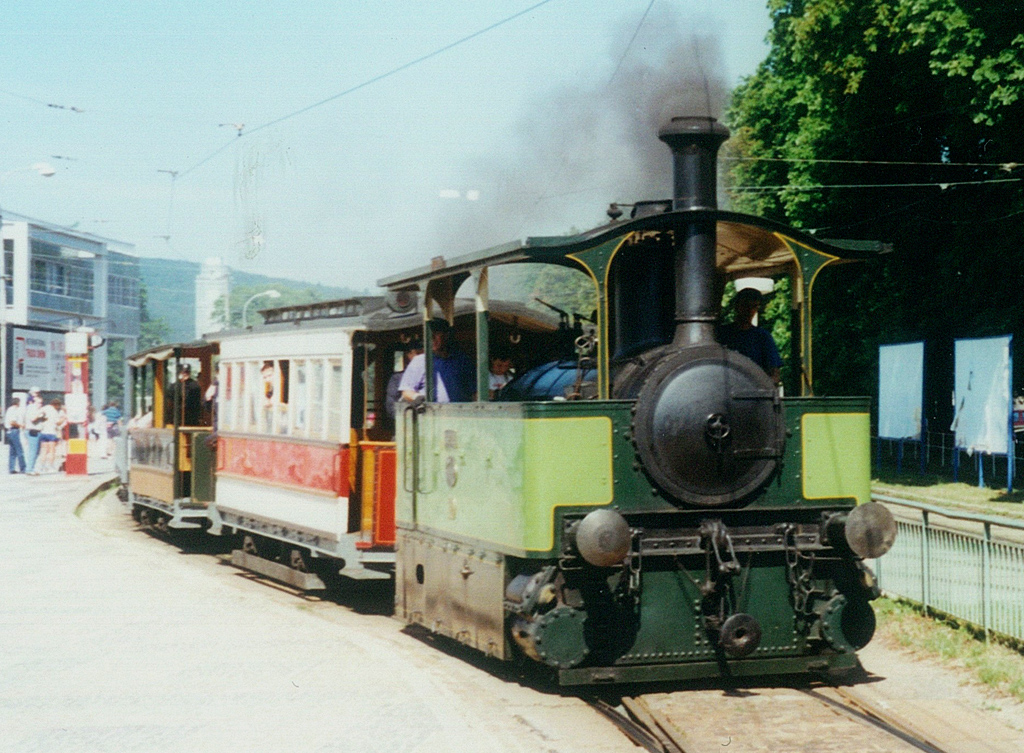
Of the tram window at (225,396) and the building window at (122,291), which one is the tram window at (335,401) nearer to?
the tram window at (225,396)

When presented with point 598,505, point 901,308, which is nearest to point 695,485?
point 598,505

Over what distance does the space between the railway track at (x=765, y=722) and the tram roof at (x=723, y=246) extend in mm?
2733

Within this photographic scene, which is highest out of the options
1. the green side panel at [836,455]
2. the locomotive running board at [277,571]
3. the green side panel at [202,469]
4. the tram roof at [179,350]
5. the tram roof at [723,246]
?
the tram roof at [723,246]

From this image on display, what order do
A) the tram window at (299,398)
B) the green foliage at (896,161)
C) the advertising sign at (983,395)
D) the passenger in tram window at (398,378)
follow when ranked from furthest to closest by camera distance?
the green foliage at (896,161) < the advertising sign at (983,395) < the tram window at (299,398) < the passenger in tram window at (398,378)

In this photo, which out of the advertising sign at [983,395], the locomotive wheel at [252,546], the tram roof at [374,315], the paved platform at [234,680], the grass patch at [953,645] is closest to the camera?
the paved platform at [234,680]

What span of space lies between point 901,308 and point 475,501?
853 inches

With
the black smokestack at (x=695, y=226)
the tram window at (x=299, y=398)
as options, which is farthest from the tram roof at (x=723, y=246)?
the tram window at (x=299, y=398)

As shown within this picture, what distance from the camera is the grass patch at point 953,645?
28.5 feet

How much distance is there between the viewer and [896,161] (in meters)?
28.1

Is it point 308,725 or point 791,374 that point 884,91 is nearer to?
point 791,374

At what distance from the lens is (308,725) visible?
25.4ft

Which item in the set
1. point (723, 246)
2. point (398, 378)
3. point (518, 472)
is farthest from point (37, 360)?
point (518, 472)

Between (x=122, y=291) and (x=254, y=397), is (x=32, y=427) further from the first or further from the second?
(x=122, y=291)

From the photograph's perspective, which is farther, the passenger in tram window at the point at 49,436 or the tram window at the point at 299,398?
the passenger in tram window at the point at 49,436
